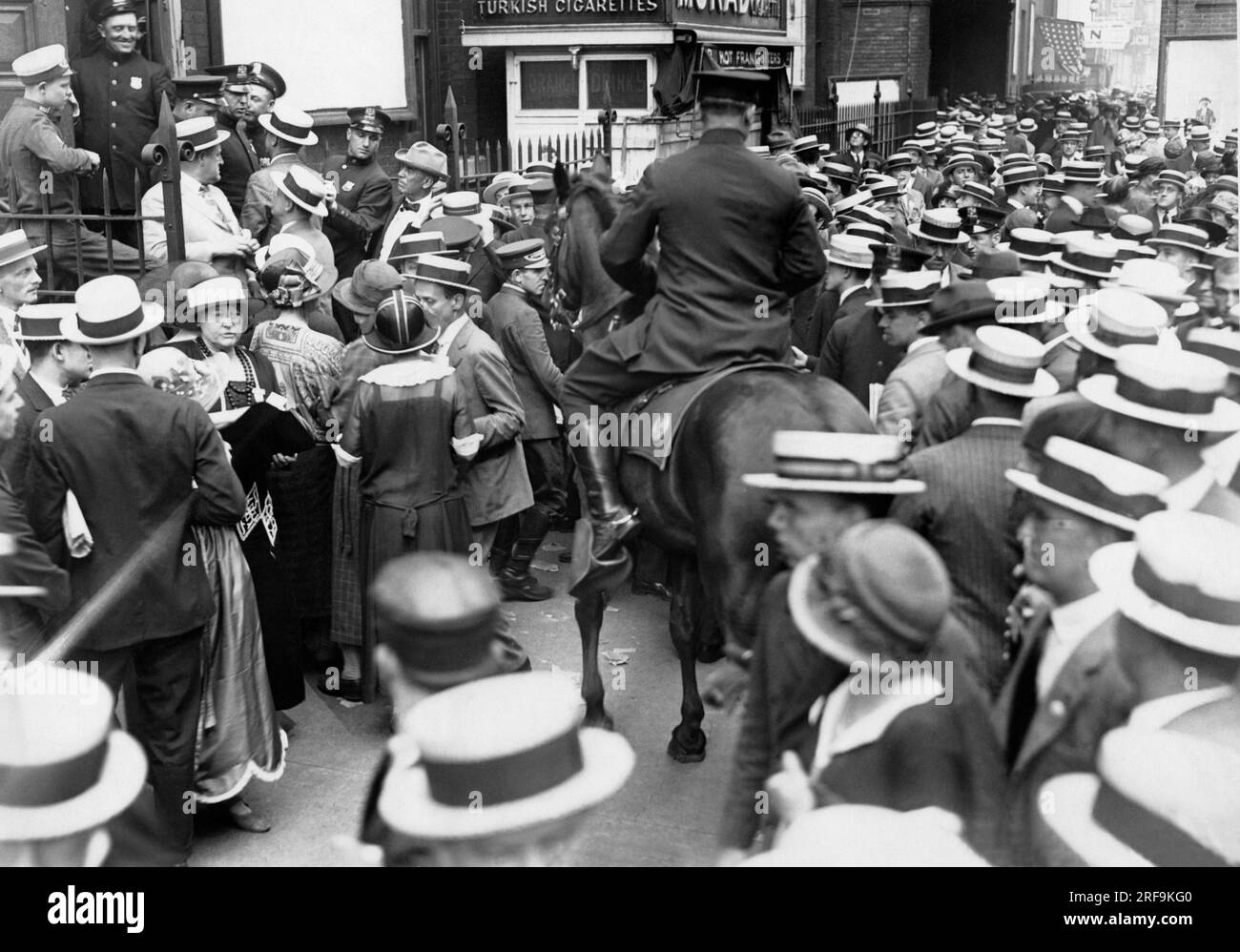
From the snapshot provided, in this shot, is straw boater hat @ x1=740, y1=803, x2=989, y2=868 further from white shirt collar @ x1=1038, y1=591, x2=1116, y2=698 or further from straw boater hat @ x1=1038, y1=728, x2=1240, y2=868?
white shirt collar @ x1=1038, y1=591, x2=1116, y2=698

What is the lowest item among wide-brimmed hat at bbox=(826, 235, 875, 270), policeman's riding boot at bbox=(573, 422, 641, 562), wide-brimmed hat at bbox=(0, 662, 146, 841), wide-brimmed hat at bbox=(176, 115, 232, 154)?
policeman's riding boot at bbox=(573, 422, 641, 562)

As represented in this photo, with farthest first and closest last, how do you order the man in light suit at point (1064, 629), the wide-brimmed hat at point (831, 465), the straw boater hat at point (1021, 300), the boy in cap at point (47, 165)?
the boy in cap at point (47, 165)
the straw boater hat at point (1021, 300)
the wide-brimmed hat at point (831, 465)
the man in light suit at point (1064, 629)

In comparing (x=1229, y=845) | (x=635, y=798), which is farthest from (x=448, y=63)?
(x=1229, y=845)

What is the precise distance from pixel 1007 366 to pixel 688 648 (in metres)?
2.14

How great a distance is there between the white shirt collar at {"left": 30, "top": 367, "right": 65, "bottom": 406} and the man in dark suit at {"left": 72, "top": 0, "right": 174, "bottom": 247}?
4200 mm

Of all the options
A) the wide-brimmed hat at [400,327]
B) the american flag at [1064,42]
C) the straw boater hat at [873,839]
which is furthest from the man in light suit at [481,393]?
the american flag at [1064,42]

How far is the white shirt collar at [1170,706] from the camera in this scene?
119 inches

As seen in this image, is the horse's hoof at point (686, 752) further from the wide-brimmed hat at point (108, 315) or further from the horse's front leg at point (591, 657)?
the wide-brimmed hat at point (108, 315)

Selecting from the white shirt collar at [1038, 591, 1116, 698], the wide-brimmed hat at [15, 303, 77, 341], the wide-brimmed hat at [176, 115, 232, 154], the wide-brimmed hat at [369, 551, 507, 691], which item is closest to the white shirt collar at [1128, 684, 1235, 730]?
the white shirt collar at [1038, 591, 1116, 698]

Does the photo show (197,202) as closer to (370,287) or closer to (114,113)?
(370,287)

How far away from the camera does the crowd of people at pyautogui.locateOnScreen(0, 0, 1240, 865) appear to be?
3088mm

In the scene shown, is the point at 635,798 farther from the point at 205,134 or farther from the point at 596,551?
the point at 205,134

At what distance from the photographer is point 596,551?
6.53m

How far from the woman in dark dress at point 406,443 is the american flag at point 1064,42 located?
1620 inches
